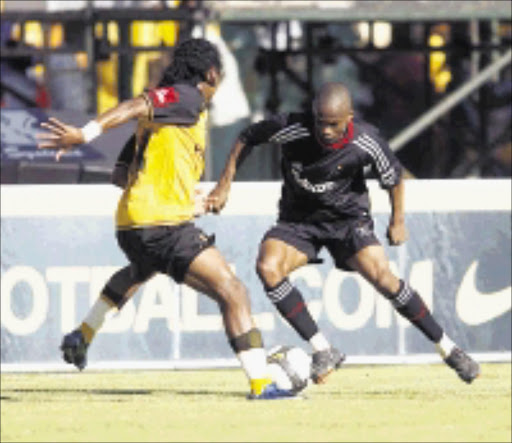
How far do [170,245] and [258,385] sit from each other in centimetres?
95

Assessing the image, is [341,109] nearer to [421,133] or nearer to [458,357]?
[458,357]

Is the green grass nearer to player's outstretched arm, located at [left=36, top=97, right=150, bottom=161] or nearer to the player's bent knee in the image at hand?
the player's bent knee

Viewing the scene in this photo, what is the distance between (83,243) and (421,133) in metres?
8.32

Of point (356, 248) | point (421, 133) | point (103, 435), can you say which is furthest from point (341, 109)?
point (421, 133)

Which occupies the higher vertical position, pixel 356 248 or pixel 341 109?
pixel 341 109

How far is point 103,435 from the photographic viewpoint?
11.4 meters

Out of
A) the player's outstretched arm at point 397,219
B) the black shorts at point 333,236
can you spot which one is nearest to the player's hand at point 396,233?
the player's outstretched arm at point 397,219

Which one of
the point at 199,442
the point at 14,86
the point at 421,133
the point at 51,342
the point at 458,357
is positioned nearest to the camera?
the point at 199,442

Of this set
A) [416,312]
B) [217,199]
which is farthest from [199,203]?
[416,312]

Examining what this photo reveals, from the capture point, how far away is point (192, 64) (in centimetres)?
1280

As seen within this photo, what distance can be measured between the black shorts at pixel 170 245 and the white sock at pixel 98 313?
0.79 m

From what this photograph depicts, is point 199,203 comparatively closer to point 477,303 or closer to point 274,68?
point 477,303

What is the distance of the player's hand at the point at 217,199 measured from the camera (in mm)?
13188

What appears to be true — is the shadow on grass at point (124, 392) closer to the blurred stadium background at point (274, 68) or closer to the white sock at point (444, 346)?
the white sock at point (444, 346)
